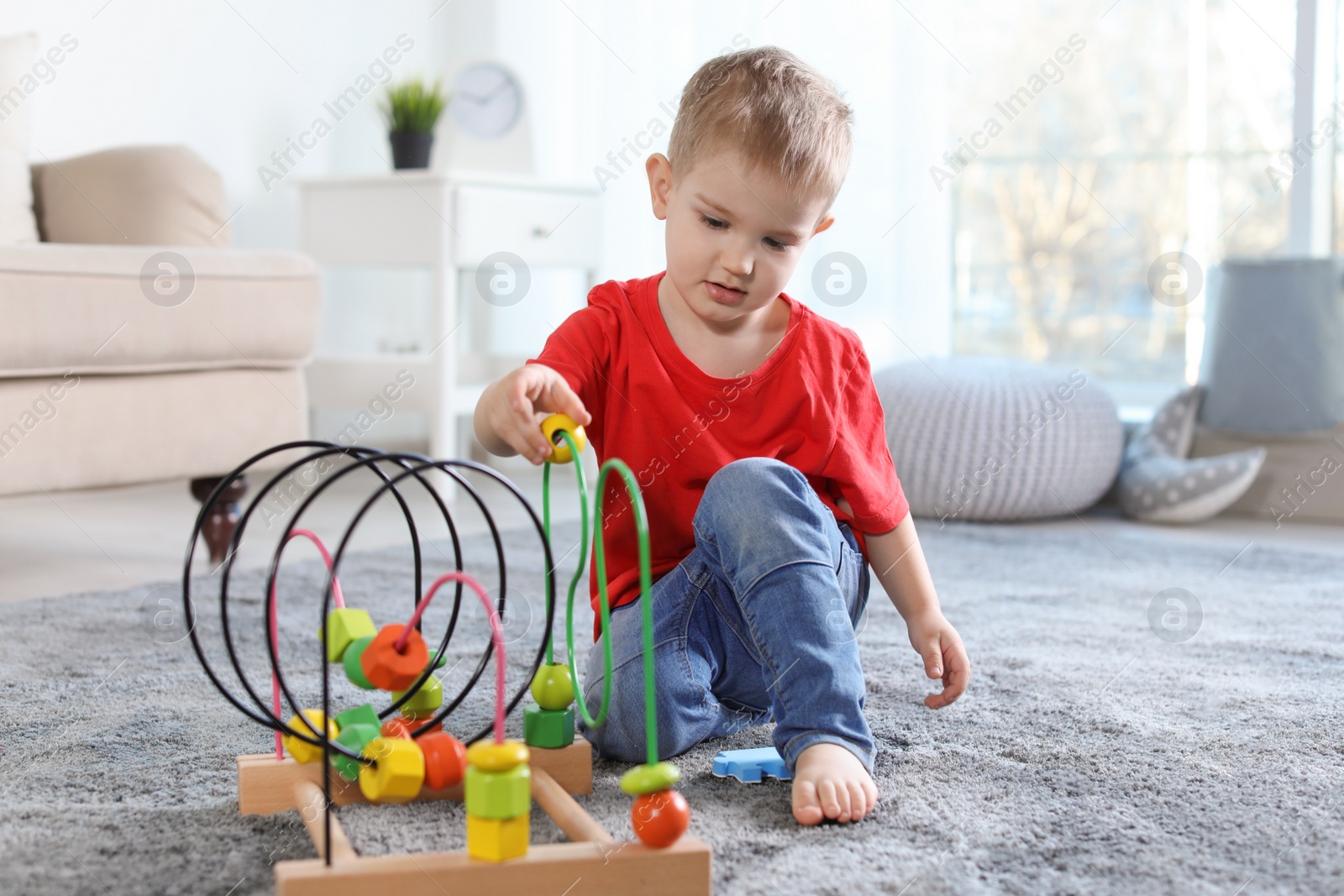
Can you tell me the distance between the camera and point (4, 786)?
2.67ft

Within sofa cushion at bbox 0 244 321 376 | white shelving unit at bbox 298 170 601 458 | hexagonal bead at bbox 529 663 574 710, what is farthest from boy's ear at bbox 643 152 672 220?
white shelving unit at bbox 298 170 601 458

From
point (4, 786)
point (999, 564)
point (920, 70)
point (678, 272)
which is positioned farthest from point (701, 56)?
point (4, 786)

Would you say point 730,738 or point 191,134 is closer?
point 730,738

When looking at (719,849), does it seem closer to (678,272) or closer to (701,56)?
(678,272)

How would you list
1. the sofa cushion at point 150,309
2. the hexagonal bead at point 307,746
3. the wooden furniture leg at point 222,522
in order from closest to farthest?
the hexagonal bead at point 307,746 → the sofa cushion at point 150,309 → the wooden furniture leg at point 222,522

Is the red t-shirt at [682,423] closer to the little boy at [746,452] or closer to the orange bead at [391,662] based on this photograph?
the little boy at [746,452]

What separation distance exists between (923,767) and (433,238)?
64.3 inches

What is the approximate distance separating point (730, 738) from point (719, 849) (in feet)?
0.72

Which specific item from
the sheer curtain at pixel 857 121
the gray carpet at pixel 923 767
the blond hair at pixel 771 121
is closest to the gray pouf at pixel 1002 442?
the sheer curtain at pixel 857 121

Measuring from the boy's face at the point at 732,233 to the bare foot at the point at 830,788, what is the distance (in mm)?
307

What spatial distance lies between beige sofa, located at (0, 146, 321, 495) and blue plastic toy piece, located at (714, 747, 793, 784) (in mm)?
952

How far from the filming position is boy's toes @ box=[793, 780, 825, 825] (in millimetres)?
748

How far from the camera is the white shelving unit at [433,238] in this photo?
88.7 inches

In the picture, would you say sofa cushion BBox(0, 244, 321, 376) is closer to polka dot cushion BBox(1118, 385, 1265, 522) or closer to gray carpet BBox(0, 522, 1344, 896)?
gray carpet BBox(0, 522, 1344, 896)
